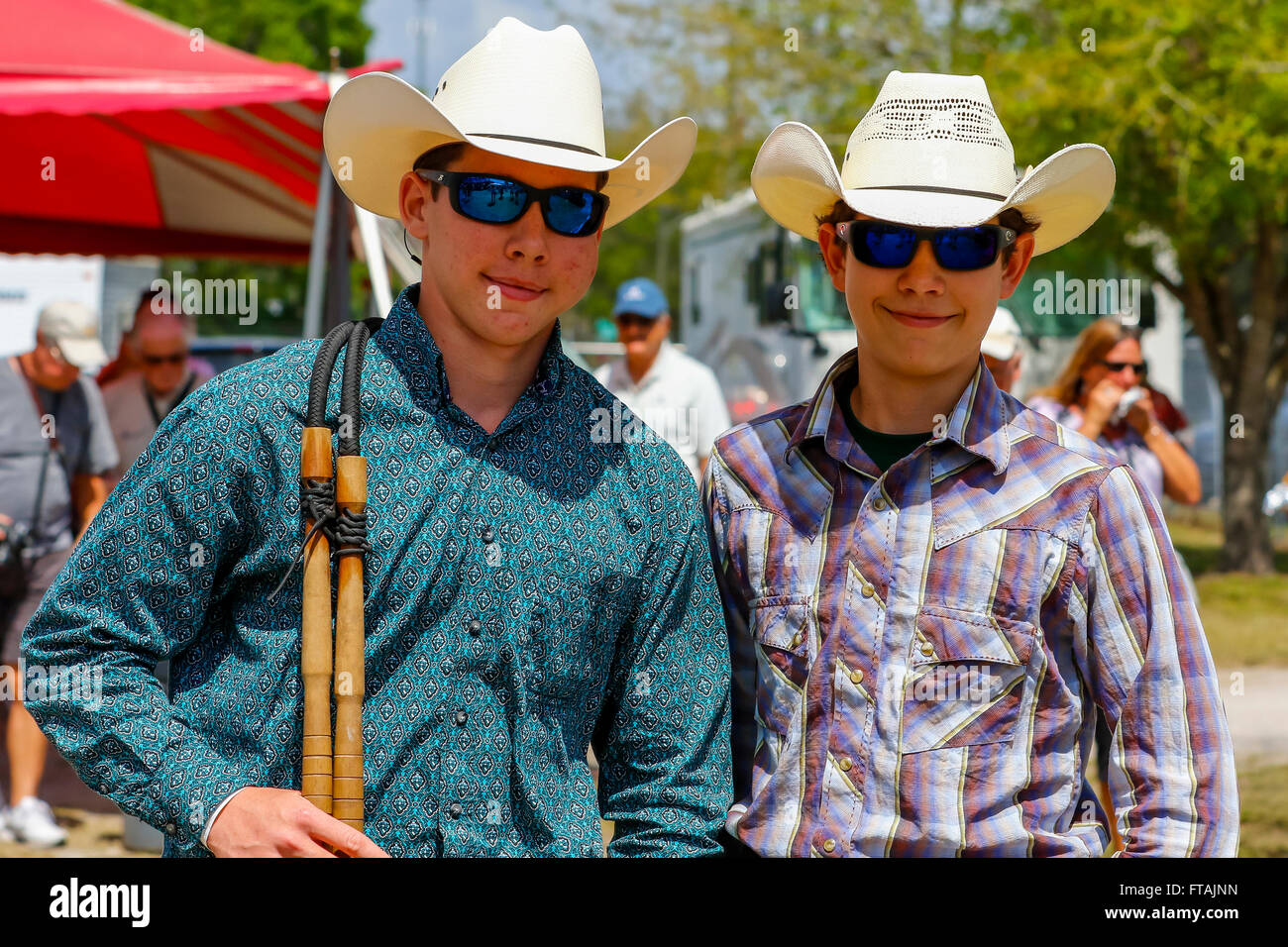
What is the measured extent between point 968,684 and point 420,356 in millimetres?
975

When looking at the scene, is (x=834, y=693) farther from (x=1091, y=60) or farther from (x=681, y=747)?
(x=1091, y=60)

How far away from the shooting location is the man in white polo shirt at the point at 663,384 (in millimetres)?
7582

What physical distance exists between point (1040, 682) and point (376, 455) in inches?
41.5

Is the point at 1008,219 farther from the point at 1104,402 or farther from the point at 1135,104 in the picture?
the point at 1135,104

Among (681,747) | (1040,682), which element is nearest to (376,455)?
(681,747)

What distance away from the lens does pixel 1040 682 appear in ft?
7.36

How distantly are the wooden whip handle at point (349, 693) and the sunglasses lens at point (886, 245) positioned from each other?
2.93ft

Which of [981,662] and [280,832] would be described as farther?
[981,662]

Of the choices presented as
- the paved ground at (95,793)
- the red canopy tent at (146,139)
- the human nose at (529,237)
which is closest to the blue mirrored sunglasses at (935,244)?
the human nose at (529,237)

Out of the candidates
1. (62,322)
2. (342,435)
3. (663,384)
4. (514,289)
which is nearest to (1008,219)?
(514,289)

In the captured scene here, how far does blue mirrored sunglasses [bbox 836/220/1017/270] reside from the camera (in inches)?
90.7

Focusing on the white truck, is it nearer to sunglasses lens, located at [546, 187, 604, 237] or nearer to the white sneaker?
the white sneaker

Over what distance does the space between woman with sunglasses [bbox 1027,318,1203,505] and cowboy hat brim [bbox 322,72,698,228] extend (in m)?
3.36

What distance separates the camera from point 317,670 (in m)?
2.02
